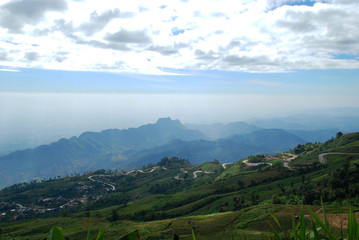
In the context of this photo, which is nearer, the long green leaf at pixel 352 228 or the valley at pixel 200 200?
the long green leaf at pixel 352 228

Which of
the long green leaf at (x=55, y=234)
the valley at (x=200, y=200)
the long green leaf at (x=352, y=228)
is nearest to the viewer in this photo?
the long green leaf at (x=55, y=234)

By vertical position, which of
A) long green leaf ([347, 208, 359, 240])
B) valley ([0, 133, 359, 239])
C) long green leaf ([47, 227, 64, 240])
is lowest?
valley ([0, 133, 359, 239])

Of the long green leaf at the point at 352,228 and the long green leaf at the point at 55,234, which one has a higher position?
the long green leaf at the point at 55,234

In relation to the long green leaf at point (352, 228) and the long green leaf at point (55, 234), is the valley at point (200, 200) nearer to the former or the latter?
the long green leaf at point (55, 234)

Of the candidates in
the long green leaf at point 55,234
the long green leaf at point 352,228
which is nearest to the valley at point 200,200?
the long green leaf at point 55,234

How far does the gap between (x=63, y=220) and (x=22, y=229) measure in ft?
40.4

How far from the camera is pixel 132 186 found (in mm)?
176750

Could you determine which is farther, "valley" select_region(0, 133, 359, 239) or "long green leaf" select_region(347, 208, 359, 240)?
"valley" select_region(0, 133, 359, 239)

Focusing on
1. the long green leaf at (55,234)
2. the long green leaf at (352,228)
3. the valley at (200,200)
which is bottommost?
the valley at (200,200)

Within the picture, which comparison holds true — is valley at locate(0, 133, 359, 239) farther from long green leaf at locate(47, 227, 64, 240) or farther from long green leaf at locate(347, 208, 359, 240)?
long green leaf at locate(347, 208, 359, 240)

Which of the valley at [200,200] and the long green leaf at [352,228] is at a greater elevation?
the long green leaf at [352,228]

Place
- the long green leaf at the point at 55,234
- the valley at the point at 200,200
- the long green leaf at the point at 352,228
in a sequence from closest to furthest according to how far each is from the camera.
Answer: the long green leaf at the point at 55,234, the long green leaf at the point at 352,228, the valley at the point at 200,200

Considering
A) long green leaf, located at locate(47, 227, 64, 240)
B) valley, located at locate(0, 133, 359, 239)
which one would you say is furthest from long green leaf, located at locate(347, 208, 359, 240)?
long green leaf, located at locate(47, 227, 64, 240)

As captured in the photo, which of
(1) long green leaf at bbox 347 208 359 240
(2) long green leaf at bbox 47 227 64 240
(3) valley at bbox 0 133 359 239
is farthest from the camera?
(3) valley at bbox 0 133 359 239
